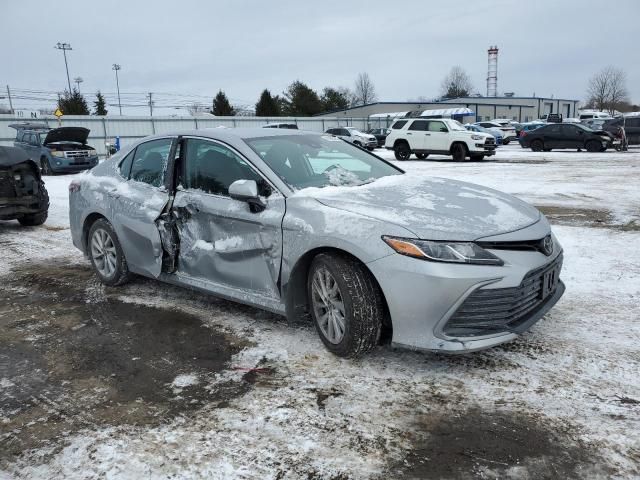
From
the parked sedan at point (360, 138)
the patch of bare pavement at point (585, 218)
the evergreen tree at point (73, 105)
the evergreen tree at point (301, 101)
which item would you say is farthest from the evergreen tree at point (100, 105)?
the patch of bare pavement at point (585, 218)

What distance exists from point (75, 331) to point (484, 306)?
3.11m

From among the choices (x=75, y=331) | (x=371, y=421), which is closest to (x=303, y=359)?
(x=371, y=421)

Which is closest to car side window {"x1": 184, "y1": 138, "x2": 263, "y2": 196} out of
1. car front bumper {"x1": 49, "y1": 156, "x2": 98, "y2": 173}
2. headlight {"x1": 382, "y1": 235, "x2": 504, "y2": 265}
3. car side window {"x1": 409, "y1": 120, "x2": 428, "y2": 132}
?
headlight {"x1": 382, "y1": 235, "x2": 504, "y2": 265}

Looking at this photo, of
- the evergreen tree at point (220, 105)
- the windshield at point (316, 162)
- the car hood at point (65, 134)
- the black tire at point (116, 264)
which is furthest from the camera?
the evergreen tree at point (220, 105)

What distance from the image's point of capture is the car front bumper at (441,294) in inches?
118

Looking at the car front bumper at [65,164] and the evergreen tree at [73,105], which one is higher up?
the evergreen tree at [73,105]

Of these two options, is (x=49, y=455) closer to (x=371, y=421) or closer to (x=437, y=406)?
(x=371, y=421)

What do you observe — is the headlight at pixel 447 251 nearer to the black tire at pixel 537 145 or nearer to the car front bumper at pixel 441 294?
the car front bumper at pixel 441 294

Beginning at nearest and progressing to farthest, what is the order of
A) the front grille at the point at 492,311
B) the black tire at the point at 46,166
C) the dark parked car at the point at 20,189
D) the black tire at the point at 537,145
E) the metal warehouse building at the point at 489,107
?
1. the front grille at the point at 492,311
2. the dark parked car at the point at 20,189
3. the black tire at the point at 46,166
4. the black tire at the point at 537,145
5. the metal warehouse building at the point at 489,107

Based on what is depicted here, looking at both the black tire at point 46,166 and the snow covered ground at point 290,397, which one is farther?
the black tire at point 46,166

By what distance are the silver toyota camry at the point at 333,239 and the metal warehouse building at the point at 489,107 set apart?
62.4 meters

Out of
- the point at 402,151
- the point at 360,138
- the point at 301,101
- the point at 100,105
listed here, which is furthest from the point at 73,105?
the point at 402,151

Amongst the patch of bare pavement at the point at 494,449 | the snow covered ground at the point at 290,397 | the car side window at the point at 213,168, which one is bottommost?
the patch of bare pavement at the point at 494,449

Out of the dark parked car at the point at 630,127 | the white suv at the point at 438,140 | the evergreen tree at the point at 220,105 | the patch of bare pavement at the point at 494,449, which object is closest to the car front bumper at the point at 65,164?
the white suv at the point at 438,140
